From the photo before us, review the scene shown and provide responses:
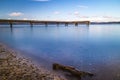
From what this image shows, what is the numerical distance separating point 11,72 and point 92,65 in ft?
22.5

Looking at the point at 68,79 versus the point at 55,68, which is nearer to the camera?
the point at 68,79

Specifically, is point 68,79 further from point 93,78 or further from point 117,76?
point 117,76

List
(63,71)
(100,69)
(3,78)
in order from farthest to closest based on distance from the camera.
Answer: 1. (100,69)
2. (63,71)
3. (3,78)

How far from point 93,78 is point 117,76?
1.71m

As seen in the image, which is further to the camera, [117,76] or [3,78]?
[117,76]

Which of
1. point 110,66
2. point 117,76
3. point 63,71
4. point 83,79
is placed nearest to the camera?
point 83,79

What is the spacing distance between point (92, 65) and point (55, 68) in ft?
11.1

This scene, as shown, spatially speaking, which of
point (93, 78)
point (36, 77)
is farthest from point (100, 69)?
point (36, 77)

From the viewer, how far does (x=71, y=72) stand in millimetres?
11133

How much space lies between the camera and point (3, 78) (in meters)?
9.18

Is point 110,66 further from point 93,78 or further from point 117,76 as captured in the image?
point 93,78

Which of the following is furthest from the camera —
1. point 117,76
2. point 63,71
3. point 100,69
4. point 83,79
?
point 100,69

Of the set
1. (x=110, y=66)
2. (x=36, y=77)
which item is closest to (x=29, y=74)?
(x=36, y=77)

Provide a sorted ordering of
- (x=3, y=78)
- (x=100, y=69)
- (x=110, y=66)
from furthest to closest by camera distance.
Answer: (x=110, y=66)
(x=100, y=69)
(x=3, y=78)
